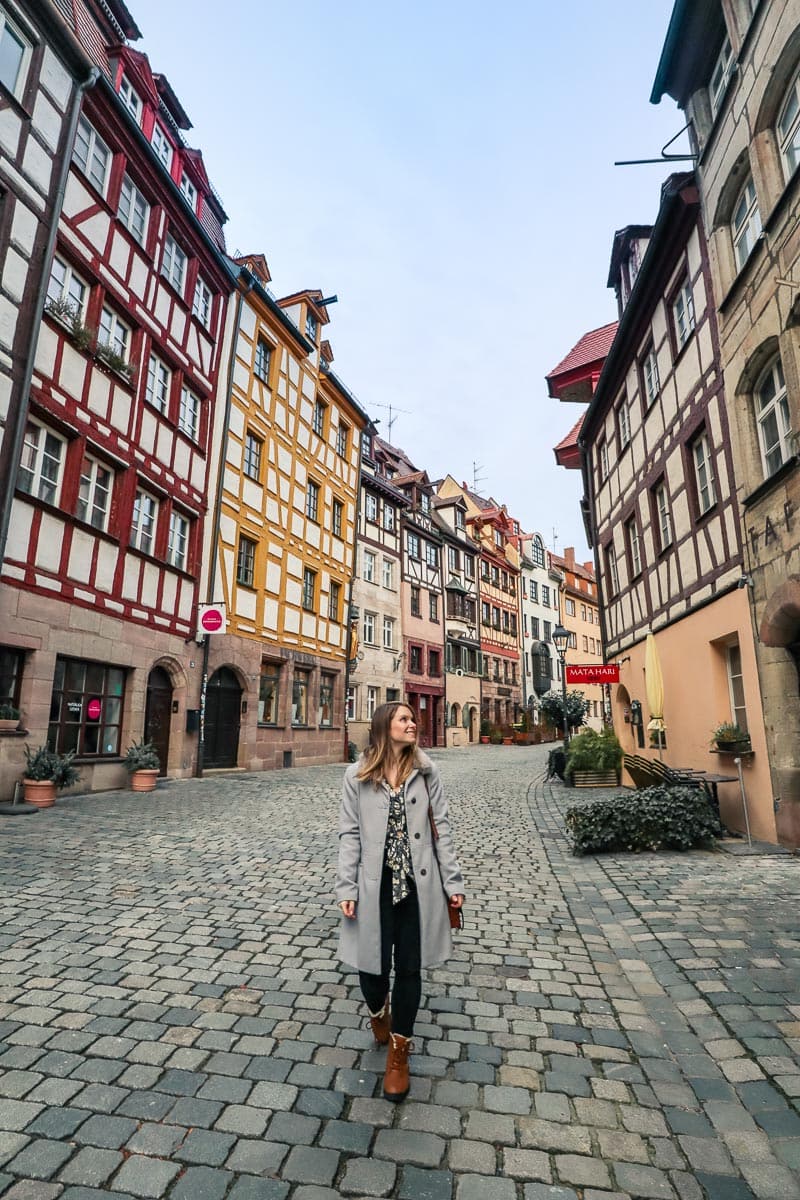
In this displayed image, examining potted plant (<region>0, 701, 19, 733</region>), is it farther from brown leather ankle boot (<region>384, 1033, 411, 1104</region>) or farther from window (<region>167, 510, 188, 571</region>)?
brown leather ankle boot (<region>384, 1033, 411, 1104</region>)

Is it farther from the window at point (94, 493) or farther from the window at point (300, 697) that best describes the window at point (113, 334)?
the window at point (300, 697)

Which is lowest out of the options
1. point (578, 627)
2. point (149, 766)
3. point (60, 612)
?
point (149, 766)

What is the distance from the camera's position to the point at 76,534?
38.9 ft

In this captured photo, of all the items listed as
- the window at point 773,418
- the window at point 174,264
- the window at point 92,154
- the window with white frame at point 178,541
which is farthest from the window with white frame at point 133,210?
the window at point 773,418

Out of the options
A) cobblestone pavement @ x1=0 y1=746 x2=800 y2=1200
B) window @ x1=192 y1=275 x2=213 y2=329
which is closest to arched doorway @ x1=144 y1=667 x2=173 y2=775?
cobblestone pavement @ x1=0 y1=746 x2=800 y2=1200

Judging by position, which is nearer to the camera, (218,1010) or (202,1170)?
(202,1170)

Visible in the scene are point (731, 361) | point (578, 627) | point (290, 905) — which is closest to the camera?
point (290, 905)

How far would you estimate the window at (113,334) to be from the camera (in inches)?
515

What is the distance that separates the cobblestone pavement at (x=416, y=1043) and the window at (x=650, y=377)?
877 centimetres

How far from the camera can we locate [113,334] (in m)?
13.5

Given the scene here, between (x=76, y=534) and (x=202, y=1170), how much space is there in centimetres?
1115

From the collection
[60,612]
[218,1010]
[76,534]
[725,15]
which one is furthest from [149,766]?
[725,15]

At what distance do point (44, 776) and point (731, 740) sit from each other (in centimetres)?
964

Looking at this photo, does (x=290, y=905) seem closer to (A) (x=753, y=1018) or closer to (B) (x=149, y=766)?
(A) (x=753, y=1018)
